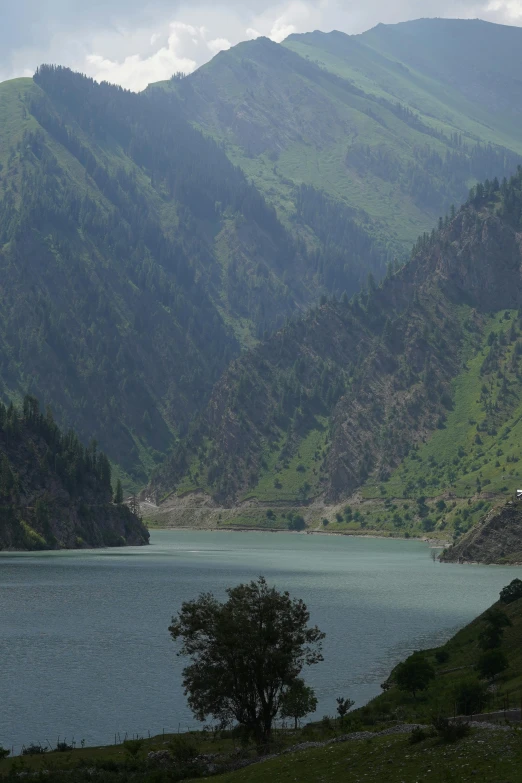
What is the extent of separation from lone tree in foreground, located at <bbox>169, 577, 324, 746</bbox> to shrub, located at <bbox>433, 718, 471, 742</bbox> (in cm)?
2329

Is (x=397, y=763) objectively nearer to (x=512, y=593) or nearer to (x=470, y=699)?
(x=470, y=699)

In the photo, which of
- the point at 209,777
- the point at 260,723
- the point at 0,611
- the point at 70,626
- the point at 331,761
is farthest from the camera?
the point at 0,611

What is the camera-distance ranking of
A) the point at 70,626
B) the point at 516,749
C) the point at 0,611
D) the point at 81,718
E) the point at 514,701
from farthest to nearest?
1. the point at 0,611
2. the point at 70,626
3. the point at 81,718
4. the point at 514,701
5. the point at 516,749

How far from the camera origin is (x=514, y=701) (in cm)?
8412

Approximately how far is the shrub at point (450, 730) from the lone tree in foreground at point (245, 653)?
23.3m

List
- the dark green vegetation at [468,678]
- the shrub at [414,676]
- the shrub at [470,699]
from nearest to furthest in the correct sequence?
the shrub at [470,699]
the dark green vegetation at [468,678]
the shrub at [414,676]

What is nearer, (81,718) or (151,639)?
(81,718)

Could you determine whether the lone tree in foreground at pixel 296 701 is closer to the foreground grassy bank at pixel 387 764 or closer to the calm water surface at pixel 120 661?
the foreground grassy bank at pixel 387 764

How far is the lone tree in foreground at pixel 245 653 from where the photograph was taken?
87.6m

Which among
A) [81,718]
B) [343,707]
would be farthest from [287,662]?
[81,718]

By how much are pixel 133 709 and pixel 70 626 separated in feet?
197

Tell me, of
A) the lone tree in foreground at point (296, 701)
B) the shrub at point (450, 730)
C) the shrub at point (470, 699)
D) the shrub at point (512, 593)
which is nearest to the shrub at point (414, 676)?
the shrub at point (470, 699)

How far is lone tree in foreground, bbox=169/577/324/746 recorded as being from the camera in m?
87.6

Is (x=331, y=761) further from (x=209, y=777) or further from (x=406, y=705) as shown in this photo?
(x=406, y=705)
